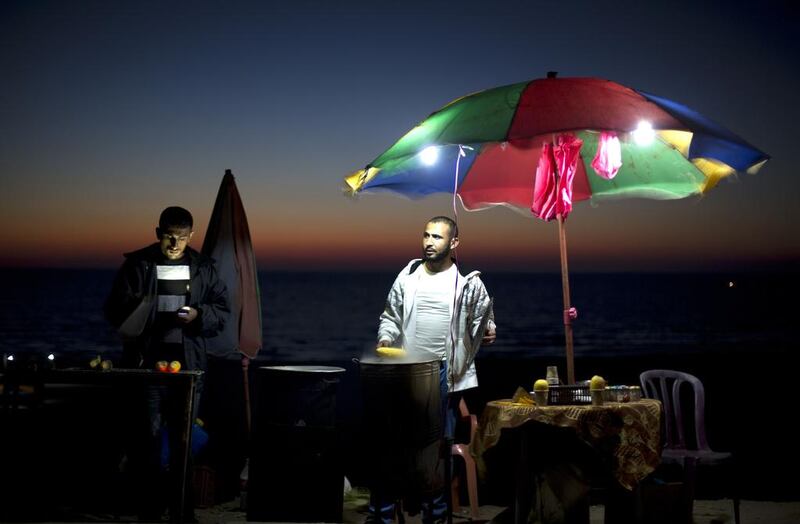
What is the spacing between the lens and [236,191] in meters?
5.70

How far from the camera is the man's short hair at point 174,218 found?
4652 millimetres

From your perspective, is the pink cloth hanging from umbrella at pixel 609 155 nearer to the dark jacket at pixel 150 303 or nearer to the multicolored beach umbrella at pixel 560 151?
the multicolored beach umbrella at pixel 560 151

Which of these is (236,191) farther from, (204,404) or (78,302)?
(78,302)

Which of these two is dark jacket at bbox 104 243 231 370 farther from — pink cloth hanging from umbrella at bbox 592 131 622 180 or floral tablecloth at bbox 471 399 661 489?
pink cloth hanging from umbrella at bbox 592 131 622 180

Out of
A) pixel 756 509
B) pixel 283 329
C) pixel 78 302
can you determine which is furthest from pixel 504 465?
pixel 78 302

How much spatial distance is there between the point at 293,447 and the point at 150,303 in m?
1.25

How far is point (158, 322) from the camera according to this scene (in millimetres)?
4758

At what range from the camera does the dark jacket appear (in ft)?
15.4

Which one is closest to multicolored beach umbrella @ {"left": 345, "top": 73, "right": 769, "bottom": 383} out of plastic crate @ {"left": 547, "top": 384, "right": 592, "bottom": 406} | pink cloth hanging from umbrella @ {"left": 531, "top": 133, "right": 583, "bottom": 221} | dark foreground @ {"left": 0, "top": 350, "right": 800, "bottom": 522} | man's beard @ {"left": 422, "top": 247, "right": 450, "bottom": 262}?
pink cloth hanging from umbrella @ {"left": 531, "top": 133, "right": 583, "bottom": 221}

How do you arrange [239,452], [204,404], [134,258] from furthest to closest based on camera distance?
1. [204,404]
2. [239,452]
3. [134,258]

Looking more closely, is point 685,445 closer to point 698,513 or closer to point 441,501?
point 698,513

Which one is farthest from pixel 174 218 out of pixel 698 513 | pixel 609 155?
pixel 698 513

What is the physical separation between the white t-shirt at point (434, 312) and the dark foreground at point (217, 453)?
78 cm

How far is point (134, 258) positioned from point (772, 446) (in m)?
8.31
